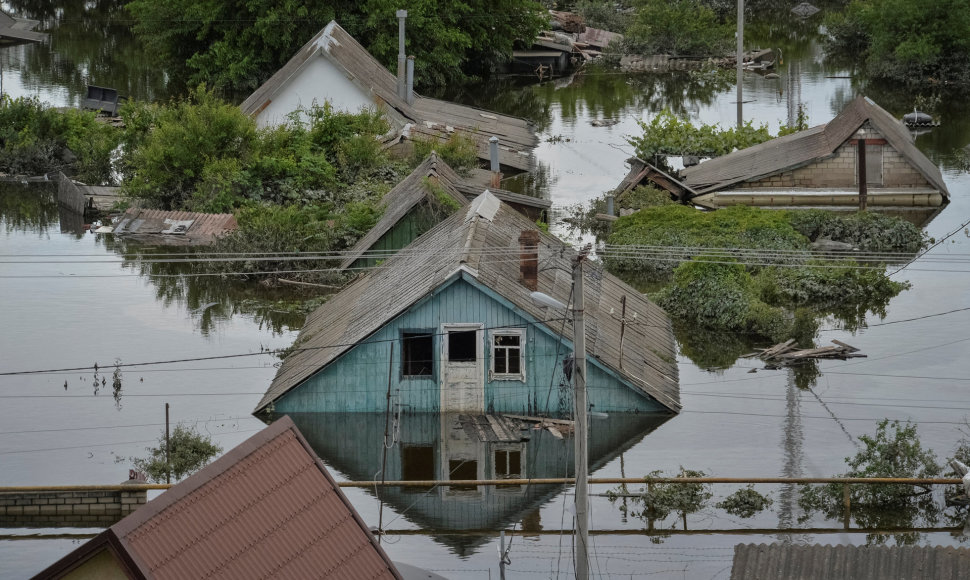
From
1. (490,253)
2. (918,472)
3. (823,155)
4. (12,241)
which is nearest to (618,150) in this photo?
(823,155)

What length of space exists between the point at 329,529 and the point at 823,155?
32803 mm

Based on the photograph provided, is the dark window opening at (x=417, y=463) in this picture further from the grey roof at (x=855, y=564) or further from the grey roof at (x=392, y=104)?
the grey roof at (x=392, y=104)

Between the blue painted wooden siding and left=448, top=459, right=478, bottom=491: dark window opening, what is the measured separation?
4.61 feet

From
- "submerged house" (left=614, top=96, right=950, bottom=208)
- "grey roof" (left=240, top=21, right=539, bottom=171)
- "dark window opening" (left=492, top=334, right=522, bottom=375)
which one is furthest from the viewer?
"grey roof" (left=240, top=21, right=539, bottom=171)

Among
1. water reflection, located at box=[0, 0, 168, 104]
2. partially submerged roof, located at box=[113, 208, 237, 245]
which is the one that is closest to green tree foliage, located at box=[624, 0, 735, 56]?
water reflection, located at box=[0, 0, 168, 104]

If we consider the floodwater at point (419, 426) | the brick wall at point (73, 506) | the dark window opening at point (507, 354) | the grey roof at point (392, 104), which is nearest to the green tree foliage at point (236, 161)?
the floodwater at point (419, 426)

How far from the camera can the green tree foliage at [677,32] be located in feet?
238

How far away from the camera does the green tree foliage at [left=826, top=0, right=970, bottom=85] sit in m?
64.8

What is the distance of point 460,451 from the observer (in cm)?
2472

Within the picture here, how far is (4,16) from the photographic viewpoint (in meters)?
79.5

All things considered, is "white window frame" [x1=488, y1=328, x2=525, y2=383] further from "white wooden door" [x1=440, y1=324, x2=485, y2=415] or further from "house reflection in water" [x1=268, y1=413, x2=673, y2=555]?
"house reflection in water" [x1=268, y1=413, x2=673, y2=555]

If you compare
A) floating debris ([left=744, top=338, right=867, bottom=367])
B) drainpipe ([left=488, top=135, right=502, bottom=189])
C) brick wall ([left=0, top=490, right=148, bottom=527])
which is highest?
drainpipe ([left=488, top=135, right=502, bottom=189])

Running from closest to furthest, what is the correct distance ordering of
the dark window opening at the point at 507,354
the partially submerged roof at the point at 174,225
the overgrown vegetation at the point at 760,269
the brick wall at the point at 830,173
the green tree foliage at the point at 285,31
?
the dark window opening at the point at 507,354
the overgrown vegetation at the point at 760,269
the partially submerged roof at the point at 174,225
the brick wall at the point at 830,173
the green tree foliage at the point at 285,31

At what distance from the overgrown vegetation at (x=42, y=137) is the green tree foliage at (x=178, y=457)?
2682cm
